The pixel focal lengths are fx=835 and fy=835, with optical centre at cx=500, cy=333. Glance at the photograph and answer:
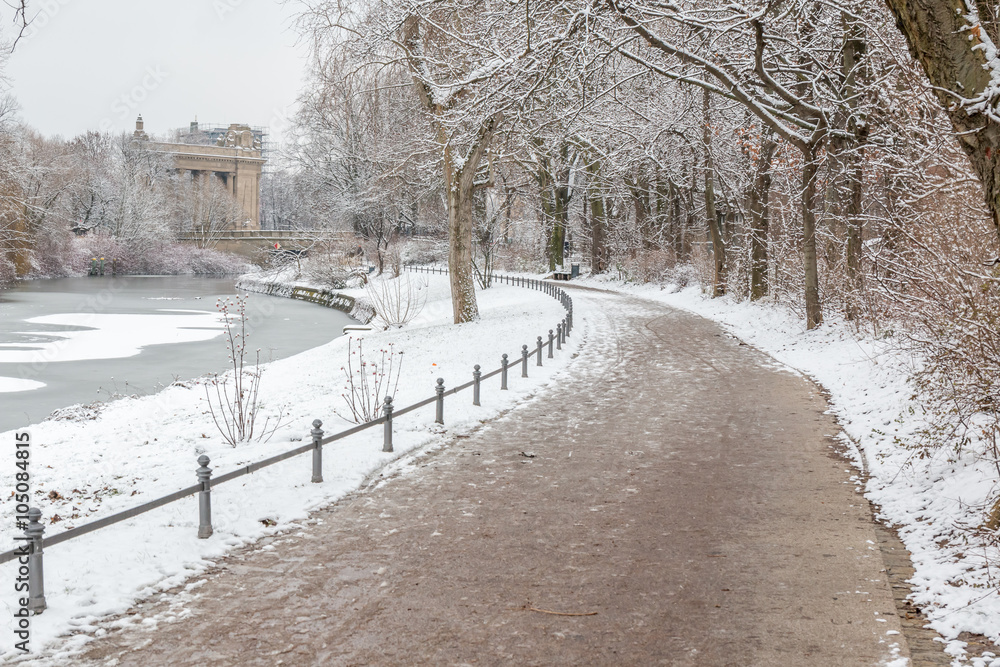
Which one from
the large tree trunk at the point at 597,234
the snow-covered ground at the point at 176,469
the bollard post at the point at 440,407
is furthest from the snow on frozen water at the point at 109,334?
the large tree trunk at the point at 597,234

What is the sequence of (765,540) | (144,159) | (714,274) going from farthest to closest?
(144,159)
(714,274)
(765,540)

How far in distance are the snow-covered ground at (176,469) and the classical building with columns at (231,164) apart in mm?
90716

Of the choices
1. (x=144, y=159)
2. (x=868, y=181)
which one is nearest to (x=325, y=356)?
(x=868, y=181)

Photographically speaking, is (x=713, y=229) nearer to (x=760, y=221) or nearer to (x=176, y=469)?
(x=760, y=221)

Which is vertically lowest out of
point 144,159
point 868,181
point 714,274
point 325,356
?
point 325,356

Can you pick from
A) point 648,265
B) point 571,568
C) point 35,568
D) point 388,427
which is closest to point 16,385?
point 388,427

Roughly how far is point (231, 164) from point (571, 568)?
11327 centimetres

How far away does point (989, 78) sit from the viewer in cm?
462

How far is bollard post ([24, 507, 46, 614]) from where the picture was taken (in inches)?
219

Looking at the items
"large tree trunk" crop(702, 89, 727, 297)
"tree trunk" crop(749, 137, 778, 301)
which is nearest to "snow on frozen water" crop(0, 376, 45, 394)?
"tree trunk" crop(749, 137, 778, 301)

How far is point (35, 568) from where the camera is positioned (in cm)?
557

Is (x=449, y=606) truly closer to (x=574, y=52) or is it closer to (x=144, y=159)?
(x=574, y=52)

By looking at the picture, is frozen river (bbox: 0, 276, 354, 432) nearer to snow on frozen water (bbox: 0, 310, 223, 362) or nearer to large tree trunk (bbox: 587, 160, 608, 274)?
snow on frozen water (bbox: 0, 310, 223, 362)

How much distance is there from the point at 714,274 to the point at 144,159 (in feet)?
246
